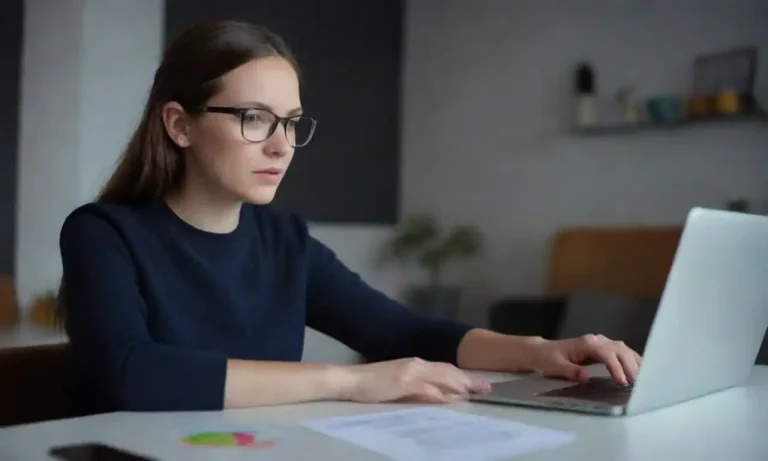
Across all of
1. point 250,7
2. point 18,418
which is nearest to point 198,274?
point 18,418

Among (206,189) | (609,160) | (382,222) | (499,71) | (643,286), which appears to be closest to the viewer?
(206,189)

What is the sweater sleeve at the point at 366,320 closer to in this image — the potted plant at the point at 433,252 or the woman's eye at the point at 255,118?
the woman's eye at the point at 255,118

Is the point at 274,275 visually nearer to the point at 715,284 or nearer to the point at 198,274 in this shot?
the point at 198,274

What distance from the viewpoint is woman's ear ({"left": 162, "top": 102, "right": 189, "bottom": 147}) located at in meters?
1.33

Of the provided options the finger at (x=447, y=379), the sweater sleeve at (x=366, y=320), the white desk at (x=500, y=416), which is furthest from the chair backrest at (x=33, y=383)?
the finger at (x=447, y=379)

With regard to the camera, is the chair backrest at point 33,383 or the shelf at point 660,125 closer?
the chair backrest at point 33,383

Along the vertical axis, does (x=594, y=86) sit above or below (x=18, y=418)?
above

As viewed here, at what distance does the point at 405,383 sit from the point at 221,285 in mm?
412

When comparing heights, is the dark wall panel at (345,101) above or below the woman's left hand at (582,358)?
above

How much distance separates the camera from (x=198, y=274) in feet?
4.25

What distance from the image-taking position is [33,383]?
1.23m

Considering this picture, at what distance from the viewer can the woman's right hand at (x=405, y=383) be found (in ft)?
3.35

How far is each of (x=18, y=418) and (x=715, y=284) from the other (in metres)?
0.96

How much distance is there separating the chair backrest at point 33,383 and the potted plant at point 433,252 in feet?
10.4
